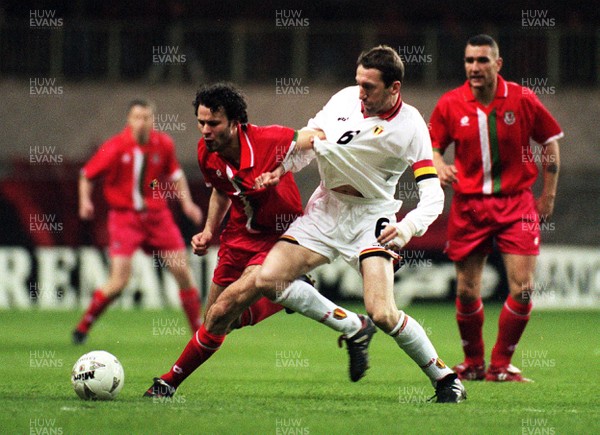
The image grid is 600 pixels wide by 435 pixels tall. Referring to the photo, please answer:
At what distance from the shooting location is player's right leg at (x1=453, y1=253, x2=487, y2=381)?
8344 mm

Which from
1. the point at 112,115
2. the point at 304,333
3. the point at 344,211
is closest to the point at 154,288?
the point at 304,333

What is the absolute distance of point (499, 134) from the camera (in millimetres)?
8227

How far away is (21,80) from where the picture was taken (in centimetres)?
1809

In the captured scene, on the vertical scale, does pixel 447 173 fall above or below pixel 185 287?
above

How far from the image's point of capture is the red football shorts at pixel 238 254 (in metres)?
7.18

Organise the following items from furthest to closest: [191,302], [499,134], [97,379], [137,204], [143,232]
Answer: [137,204] → [143,232] → [191,302] → [499,134] → [97,379]

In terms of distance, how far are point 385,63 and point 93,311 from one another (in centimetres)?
514

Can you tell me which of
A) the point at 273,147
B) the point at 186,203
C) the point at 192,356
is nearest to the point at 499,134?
the point at 273,147

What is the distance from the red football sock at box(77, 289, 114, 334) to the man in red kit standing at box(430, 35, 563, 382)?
3.85m

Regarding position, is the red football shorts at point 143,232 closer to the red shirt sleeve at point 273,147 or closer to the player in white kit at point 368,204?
the player in white kit at point 368,204

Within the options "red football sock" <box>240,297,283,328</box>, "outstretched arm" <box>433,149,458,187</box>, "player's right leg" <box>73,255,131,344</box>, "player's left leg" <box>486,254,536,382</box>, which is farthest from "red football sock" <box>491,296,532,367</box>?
"player's right leg" <box>73,255,131,344</box>

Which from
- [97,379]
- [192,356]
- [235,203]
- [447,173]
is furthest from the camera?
[447,173]

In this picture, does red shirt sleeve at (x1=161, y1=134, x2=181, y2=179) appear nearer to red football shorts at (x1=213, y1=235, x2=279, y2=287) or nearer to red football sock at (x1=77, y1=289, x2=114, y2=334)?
red football sock at (x1=77, y1=289, x2=114, y2=334)

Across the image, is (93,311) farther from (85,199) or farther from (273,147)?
(273,147)
